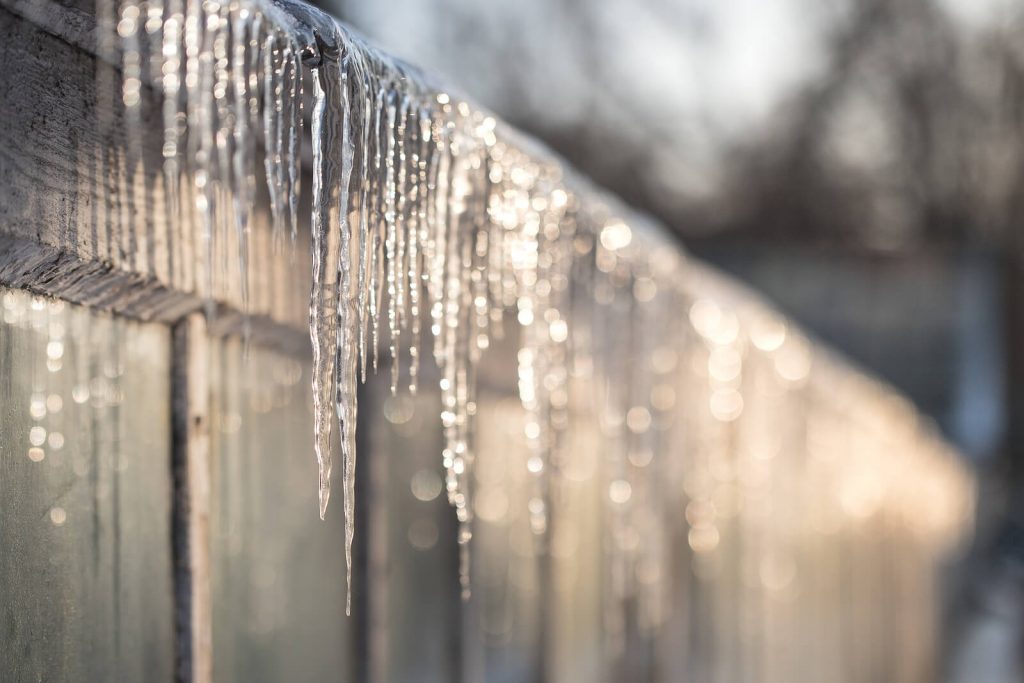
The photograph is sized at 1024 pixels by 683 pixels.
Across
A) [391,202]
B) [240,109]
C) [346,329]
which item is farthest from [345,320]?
[240,109]

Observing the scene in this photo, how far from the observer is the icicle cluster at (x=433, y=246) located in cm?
179

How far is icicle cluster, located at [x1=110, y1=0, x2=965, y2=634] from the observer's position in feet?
5.87

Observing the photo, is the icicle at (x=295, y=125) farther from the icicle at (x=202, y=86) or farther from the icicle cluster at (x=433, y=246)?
the icicle at (x=202, y=86)

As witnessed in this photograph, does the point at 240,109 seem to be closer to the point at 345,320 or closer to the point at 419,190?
the point at 345,320

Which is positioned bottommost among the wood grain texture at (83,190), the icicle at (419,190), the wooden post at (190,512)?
the wooden post at (190,512)

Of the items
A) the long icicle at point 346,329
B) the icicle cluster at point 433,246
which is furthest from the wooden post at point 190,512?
the long icicle at point 346,329

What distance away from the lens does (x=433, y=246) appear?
2.48 metres

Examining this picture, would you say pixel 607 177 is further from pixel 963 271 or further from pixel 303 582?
pixel 303 582

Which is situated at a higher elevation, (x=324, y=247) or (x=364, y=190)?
(x=364, y=190)

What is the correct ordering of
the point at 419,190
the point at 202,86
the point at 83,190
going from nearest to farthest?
the point at 202,86
the point at 83,190
the point at 419,190

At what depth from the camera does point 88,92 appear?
6.15 feet

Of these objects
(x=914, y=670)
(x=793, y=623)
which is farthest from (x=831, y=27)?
(x=793, y=623)

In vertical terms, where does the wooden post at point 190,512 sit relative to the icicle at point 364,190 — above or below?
below

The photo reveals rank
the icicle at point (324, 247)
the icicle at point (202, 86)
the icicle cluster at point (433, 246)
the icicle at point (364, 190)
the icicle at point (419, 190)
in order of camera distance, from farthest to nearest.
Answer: the icicle at point (419, 190), the icicle at point (364, 190), the icicle at point (324, 247), the icicle cluster at point (433, 246), the icicle at point (202, 86)
